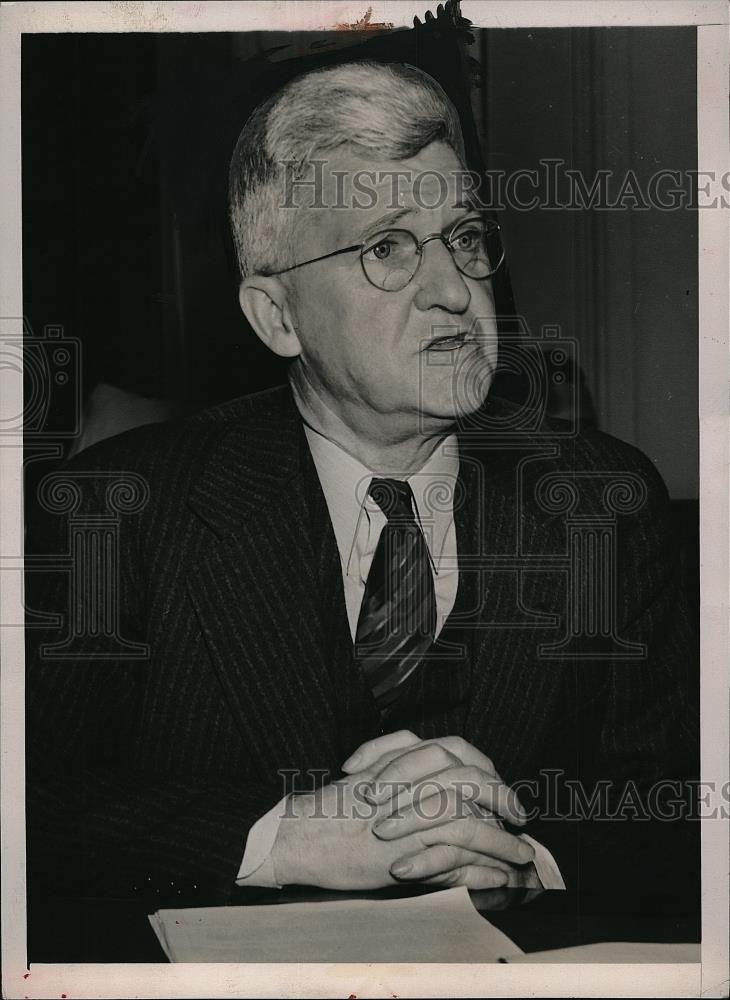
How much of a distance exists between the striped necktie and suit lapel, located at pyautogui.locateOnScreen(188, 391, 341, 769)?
9 cm

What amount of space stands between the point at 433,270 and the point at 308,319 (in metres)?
0.25

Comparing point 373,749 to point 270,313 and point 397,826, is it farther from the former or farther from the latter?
point 270,313

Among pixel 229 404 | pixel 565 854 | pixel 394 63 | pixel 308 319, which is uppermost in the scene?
pixel 394 63

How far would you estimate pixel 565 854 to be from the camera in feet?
6.44

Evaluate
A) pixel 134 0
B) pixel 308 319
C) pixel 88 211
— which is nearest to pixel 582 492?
pixel 308 319

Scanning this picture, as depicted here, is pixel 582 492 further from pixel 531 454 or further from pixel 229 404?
pixel 229 404

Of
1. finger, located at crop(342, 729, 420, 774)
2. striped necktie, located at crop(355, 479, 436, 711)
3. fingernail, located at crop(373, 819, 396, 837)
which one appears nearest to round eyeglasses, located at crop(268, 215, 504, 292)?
striped necktie, located at crop(355, 479, 436, 711)

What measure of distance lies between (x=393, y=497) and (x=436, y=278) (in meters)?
0.41

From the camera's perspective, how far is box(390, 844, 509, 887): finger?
1909mm

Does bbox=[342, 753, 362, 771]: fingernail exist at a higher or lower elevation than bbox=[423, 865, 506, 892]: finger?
higher

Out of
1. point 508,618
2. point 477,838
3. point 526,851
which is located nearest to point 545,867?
point 526,851

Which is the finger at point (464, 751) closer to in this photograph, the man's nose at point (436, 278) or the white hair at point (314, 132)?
the man's nose at point (436, 278)

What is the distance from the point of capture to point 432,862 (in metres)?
1.91

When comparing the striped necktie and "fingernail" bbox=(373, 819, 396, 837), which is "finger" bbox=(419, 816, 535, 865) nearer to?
"fingernail" bbox=(373, 819, 396, 837)
